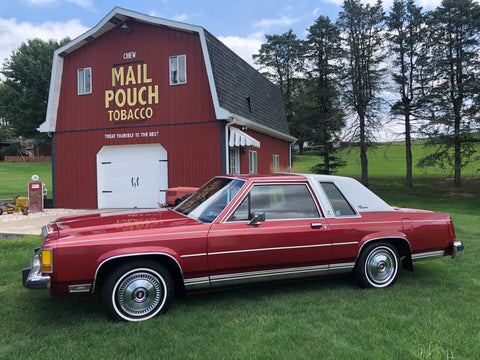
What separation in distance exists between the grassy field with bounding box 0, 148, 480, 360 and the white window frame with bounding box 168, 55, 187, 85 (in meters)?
9.04

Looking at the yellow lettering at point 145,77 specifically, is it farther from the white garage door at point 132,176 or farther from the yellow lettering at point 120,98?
the white garage door at point 132,176

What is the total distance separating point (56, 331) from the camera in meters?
3.31

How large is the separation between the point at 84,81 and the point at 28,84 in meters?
34.1

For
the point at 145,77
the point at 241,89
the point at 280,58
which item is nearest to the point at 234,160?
the point at 241,89

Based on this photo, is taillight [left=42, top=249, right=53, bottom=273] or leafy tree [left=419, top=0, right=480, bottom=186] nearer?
taillight [left=42, top=249, right=53, bottom=273]

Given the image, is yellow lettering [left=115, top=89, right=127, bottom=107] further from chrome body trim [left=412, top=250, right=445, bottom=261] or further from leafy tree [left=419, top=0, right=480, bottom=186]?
leafy tree [left=419, top=0, right=480, bottom=186]

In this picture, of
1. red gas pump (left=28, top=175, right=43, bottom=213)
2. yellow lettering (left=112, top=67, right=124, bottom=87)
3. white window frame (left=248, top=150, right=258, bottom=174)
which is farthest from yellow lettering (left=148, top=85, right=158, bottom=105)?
red gas pump (left=28, top=175, right=43, bottom=213)

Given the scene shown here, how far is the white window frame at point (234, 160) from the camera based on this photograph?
12656mm

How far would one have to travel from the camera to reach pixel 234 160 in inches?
509

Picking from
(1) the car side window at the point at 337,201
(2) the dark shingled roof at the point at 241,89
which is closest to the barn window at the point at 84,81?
(2) the dark shingled roof at the point at 241,89

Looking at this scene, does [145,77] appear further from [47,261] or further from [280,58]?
[280,58]

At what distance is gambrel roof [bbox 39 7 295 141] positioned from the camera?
11812 millimetres

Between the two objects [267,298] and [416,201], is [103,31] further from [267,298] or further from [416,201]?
[416,201]

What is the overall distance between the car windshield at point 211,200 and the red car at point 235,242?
0.06 feet
